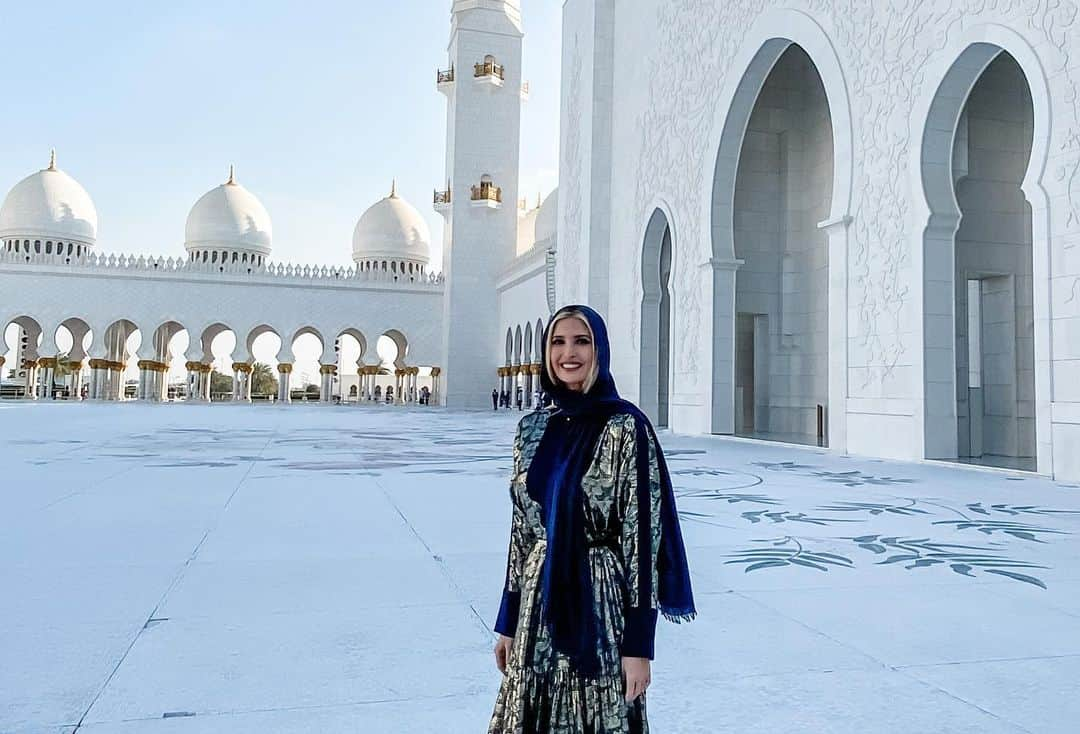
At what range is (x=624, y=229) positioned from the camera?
13617mm

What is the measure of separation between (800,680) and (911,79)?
6.28m

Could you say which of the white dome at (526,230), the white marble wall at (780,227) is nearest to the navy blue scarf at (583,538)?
the white marble wall at (780,227)

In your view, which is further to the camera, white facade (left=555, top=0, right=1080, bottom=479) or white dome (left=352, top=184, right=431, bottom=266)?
white dome (left=352, top=184, right=431, bottom=266)

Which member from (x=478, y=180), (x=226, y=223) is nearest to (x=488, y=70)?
(x=478, y=180)

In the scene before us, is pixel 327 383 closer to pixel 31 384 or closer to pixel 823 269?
pixel 31 384

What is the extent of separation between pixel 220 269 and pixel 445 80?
29.1ft

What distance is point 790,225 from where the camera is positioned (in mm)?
11297

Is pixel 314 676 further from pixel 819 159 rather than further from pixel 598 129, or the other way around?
pixel 598 129

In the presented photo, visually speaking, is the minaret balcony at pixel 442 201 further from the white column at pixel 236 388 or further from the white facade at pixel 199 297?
the white column at pixel 236 388

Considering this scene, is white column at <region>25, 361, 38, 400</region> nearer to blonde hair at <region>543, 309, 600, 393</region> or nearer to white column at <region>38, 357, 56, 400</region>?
white column at <region>38, 357, 56, 400</region>

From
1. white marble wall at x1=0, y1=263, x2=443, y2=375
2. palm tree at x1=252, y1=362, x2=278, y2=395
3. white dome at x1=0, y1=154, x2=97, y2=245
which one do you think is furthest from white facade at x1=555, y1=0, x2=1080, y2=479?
palm tree at x1=252, y1=362, x2=278, y2=395

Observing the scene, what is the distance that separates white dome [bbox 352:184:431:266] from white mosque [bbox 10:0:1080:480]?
5.52 metres

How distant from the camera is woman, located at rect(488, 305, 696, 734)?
1.11m

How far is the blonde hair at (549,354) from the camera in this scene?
1.18 meters
